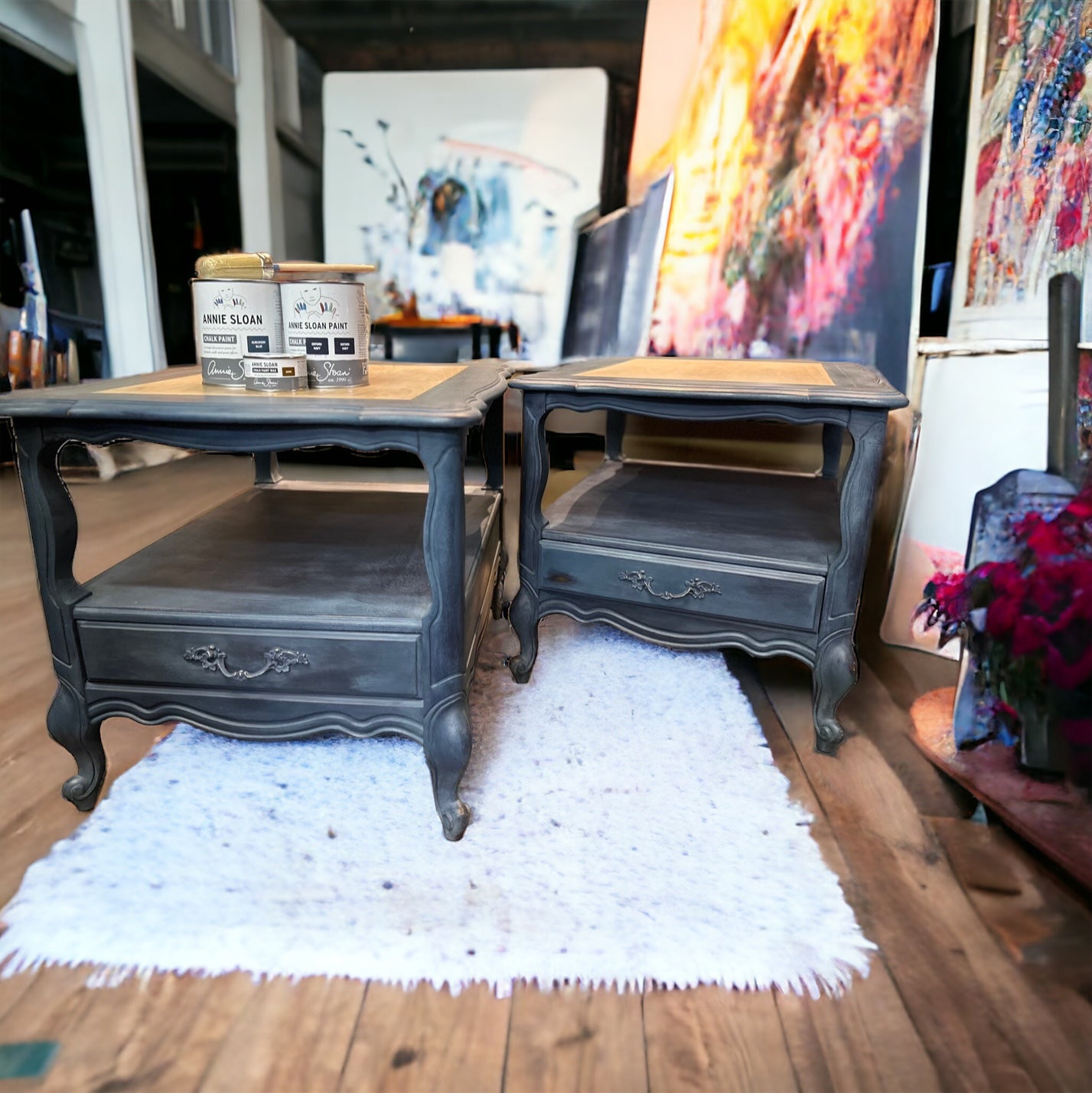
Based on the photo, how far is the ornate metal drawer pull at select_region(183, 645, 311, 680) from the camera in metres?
1.20

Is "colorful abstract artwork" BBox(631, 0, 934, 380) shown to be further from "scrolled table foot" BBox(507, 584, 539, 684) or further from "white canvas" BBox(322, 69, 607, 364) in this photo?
"scrolled table foot" BBox(507, 584, 539, 684)

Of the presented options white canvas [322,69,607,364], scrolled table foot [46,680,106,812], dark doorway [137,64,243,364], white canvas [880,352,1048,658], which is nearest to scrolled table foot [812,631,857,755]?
white canvas [880,352,1048,658]

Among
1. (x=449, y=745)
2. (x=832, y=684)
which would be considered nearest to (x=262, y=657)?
(x=449, y=745)

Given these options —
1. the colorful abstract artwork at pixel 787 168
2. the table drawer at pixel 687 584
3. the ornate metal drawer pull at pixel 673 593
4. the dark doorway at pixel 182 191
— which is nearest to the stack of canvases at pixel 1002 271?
the colorful abstract artwork at pixel 787 168

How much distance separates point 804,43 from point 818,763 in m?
2.20

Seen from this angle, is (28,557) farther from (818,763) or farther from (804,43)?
(804,43)

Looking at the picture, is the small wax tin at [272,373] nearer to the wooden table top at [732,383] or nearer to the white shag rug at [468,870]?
the wooden table top at [732,383]

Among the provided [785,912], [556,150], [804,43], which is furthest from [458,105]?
[785,912]

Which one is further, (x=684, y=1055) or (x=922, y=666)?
(x=922, y=666)

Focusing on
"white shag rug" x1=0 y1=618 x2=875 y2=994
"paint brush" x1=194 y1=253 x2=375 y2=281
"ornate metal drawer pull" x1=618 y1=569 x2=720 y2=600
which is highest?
"paint brush" x1=194 y1=253 x2=375 y2=281

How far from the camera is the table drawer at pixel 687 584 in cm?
152

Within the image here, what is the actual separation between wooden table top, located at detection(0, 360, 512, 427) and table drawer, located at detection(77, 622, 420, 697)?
1.06ft

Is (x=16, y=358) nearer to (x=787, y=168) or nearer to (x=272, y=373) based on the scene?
(x=272, y=373)

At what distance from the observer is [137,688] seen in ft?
4.07
